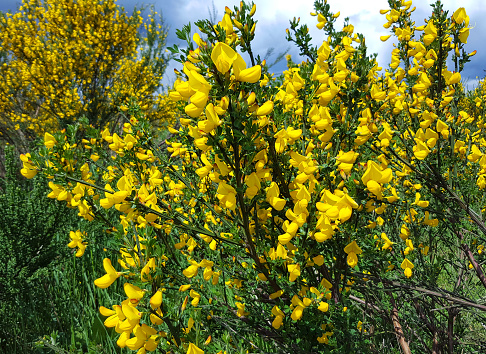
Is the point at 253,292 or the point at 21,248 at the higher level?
the point at 21,248

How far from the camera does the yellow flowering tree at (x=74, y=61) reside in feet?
23.8

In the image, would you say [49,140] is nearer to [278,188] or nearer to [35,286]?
[278,188]

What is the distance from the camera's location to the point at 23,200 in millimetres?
2174

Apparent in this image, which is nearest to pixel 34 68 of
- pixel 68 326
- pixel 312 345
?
pixel 68 326

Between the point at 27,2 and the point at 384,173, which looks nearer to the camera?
the point at 384,173

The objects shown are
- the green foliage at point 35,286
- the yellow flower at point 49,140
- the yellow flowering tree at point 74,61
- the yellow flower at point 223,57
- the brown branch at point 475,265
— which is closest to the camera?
the yellow flower at point 223,57

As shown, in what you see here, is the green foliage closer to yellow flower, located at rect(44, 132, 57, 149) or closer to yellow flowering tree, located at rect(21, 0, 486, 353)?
yellow flowering tree, located at rect(21, 0, 486, 353)

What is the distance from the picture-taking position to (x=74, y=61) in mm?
7234

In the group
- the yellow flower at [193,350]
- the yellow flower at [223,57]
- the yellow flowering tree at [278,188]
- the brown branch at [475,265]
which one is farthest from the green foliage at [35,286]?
the brown branch at [475,265]

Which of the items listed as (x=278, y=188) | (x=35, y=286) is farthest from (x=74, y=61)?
(x=278, y=188)

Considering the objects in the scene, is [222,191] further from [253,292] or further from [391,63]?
[391,63]

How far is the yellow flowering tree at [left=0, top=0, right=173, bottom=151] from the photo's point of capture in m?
7.25

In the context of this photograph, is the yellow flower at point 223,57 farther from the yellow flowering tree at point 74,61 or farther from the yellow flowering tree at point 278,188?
the yellow flowering tree at point 74,61

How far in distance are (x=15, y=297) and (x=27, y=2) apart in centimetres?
968
